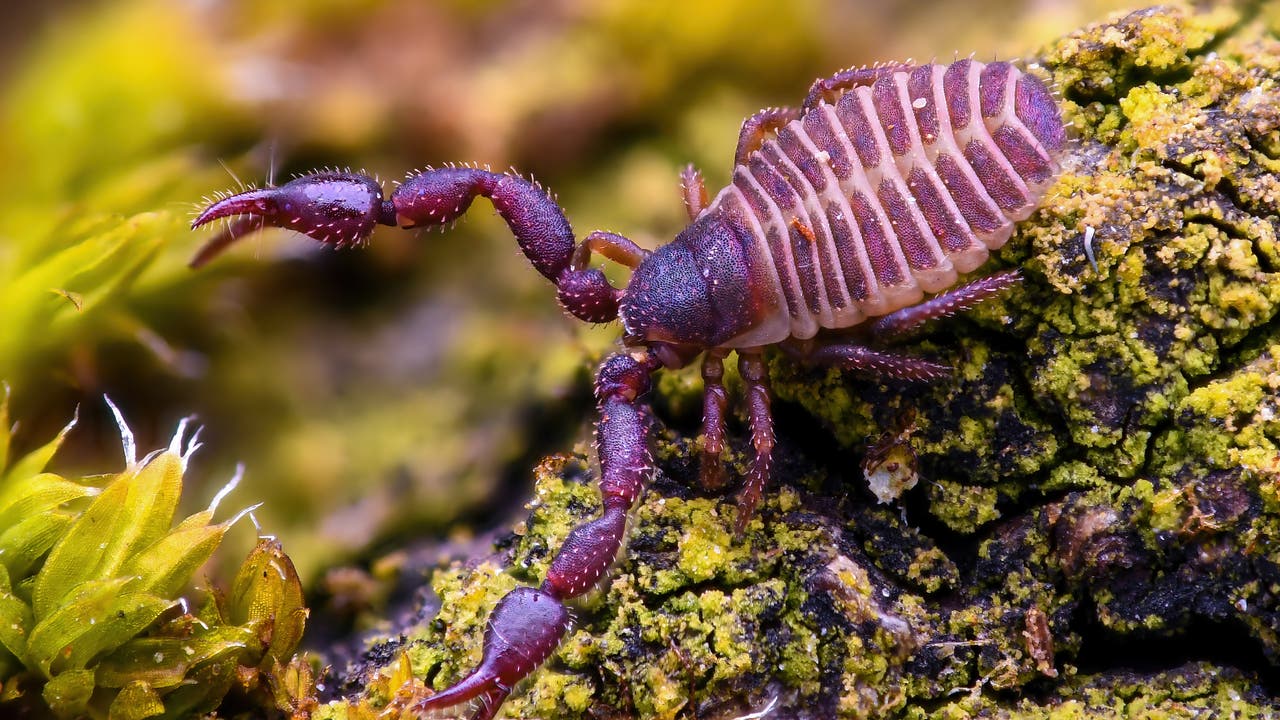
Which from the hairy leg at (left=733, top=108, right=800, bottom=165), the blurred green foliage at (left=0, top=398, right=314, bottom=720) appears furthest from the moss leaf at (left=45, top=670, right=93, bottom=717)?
the hairy leg at (left=733, top=108, right=800, bottom=165)

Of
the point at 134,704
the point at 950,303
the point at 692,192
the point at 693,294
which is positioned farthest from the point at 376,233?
the point at 950,303

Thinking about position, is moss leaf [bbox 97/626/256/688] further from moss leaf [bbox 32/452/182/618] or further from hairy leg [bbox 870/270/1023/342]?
hairy leg [bbox 870/270/1023/342]

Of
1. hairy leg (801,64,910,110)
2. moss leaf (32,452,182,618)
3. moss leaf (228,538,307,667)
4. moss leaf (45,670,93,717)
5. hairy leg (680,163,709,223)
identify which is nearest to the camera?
moss leaf (45,670,93,717)

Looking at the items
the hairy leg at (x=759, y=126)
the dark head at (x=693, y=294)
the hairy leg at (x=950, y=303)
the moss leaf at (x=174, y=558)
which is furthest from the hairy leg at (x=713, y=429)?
the moss leaf at (x=174, y=558)

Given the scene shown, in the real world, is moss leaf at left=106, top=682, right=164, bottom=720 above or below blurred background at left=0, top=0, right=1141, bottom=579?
below

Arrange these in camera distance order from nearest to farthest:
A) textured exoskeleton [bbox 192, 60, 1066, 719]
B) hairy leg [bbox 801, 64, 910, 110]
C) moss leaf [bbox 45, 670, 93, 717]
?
moss leaf [bbox 45, 670, 93, 717] < textured exoskeleton [bbox 192, 60, 1066, 719] < hairy leg [bbox 801, 64, 910, 110]

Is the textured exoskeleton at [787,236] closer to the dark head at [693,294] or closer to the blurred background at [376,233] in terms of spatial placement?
the dark head at [693,294]

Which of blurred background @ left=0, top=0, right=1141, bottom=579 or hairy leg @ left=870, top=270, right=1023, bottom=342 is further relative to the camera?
blurred background @ left=0, top=0, right=1141, bottom=579
